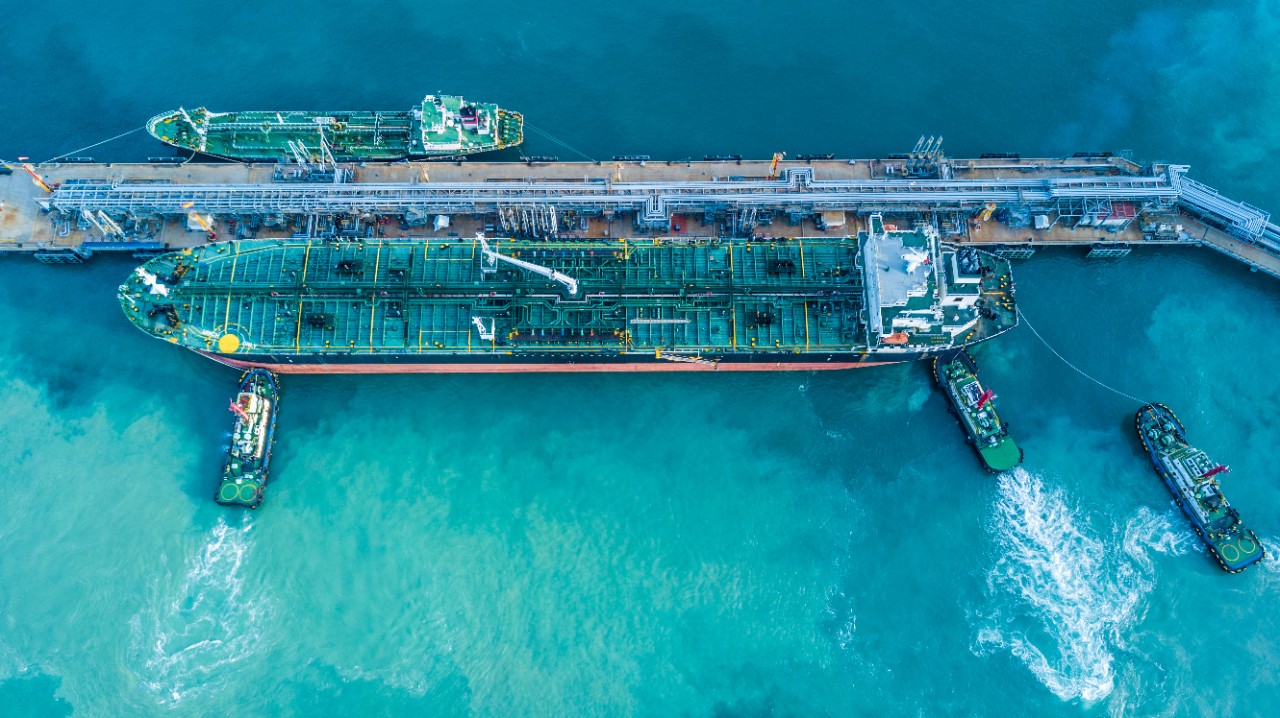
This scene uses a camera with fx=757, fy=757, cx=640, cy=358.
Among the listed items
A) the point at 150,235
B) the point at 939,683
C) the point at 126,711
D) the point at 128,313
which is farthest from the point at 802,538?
the point at 150,235

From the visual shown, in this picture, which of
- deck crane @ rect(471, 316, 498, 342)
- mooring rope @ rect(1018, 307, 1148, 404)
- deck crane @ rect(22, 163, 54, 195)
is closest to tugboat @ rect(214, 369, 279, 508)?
deck crane @ rect(471, 316, 498, 342)

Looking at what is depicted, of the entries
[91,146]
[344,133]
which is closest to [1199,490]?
[344,133]

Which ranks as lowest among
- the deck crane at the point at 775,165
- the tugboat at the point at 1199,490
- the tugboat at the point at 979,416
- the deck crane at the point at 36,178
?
the tugboat at the point at 1199,490

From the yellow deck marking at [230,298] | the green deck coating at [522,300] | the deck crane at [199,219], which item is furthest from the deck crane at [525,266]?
the deck crane at [199,219]

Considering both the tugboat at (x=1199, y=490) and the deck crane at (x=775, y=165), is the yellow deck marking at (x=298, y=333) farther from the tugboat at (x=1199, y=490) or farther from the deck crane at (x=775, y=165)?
the tugboat at (x=1199, y=490)

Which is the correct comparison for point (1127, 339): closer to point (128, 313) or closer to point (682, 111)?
point (682, 111)

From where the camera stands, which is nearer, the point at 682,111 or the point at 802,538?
the point at 802,538
